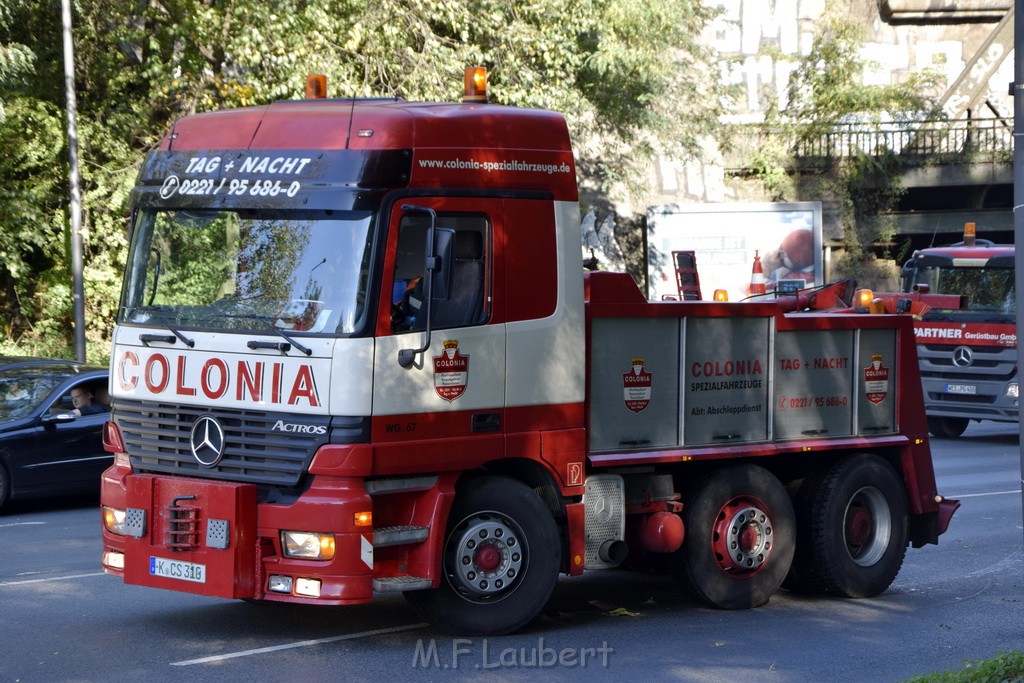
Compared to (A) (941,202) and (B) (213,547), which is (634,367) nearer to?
(B) (213,547)

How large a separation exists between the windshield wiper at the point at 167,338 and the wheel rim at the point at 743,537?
3.61 metres

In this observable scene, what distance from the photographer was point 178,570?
7684 mm

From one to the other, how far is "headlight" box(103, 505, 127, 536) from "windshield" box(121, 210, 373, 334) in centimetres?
112

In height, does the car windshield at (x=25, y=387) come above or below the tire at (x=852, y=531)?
above

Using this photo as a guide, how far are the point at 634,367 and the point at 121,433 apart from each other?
10.3ft

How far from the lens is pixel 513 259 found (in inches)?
320

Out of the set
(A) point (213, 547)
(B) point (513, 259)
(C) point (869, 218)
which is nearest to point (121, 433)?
(A) point (213, 547)

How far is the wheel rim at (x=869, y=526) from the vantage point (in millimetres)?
9938

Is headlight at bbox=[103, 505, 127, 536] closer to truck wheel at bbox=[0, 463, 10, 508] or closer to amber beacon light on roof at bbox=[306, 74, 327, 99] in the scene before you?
amber beacon light on roof at bbox=[306, 74, 327, 99]

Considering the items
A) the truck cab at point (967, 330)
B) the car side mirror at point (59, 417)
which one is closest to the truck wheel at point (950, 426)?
the truck cab at point (967, 330)

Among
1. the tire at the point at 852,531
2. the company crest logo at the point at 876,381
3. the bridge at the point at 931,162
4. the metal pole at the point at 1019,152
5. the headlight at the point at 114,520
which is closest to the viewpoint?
the metal pole at the point at 1019,152

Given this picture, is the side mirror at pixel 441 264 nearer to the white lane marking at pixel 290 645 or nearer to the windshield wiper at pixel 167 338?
the windshield wiper at pixel 167 338

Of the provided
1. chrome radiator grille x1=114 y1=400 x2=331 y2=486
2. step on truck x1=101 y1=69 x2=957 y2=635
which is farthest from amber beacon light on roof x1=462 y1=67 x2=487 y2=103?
chrome radiator grille x1=114 y1=400 x2=331 y2=486

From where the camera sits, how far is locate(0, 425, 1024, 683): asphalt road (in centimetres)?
744
